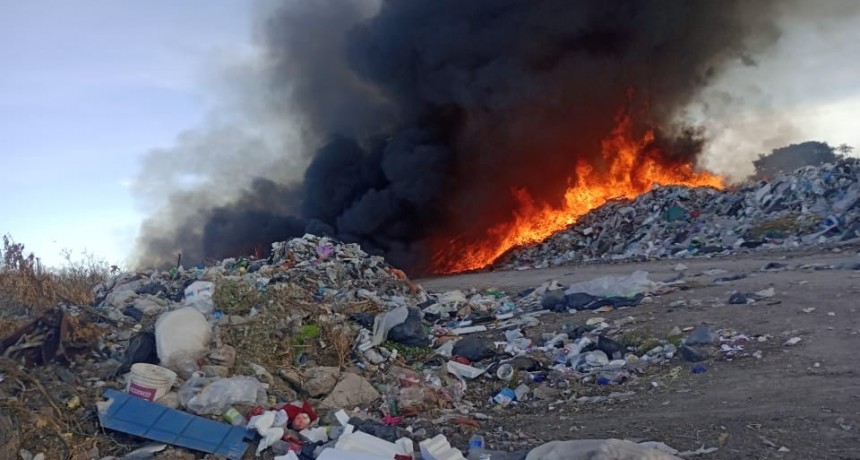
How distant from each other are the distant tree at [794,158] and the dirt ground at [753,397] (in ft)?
72.9

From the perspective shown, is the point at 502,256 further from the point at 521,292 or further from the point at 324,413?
the point at 324,413

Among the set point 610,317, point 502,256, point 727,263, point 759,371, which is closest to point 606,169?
point 502,256

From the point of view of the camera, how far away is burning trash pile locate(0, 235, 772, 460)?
13.7ft

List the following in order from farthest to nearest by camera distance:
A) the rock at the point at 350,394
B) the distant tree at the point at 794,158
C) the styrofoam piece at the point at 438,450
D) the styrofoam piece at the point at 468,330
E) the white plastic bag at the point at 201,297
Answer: the distant tree at the point at 794,158
the styrofoam piece at the point at 468,330
the white plastic bag at the point at 201,297
the rock at the point at 350,394
the styrofoam piece at the point at 438,450

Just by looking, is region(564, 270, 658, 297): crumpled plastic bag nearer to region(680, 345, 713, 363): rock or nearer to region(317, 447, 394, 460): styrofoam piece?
region(680, 345, 713, 363): rock

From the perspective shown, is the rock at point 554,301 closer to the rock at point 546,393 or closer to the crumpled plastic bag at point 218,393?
the rock at point 546,393

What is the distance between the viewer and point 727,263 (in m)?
10.9

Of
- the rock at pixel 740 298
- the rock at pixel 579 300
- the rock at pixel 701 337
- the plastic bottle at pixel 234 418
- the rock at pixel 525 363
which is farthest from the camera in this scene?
the rock at pixel 579 300

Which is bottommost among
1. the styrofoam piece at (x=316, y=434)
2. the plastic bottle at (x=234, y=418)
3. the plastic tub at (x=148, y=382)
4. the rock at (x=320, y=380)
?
the styrofoam piece at (x=316, y=434)

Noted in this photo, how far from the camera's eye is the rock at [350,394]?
511 cm

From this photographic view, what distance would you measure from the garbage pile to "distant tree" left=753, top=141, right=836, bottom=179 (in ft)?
39.3

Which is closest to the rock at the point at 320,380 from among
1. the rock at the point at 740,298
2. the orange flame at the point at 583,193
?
the rock at the point at 740,298

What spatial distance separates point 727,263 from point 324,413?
8.40 metres

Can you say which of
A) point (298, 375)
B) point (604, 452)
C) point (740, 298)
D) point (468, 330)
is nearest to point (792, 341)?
point (740, 298)
